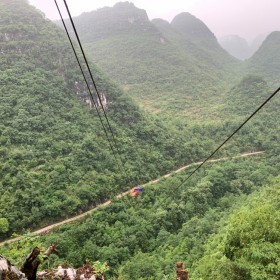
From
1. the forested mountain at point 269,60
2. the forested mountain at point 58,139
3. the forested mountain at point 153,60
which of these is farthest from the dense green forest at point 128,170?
the forested mountain at point 269,60

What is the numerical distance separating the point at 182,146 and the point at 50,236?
1944 cm

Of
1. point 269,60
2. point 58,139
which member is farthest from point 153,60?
point 58,139

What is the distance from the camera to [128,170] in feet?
92.1

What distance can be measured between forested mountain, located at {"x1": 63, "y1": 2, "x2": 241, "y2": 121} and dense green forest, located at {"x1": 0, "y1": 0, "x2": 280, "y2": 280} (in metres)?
1.02

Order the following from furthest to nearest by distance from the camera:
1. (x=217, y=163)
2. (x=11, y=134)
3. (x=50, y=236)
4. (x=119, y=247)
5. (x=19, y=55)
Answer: (x=19, y=55), (x=217, y=163), (x=11, y=134), (x=119, y=247), (x=50, y=236)

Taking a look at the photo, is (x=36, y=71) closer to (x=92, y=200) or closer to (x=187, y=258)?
(x=92, y=200)

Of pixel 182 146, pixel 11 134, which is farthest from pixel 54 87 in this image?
pixel 182 146

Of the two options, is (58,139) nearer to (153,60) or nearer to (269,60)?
(153,60)

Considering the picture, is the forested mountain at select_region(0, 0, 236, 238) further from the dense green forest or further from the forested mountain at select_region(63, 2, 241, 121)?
the forested mountain at select_region(63, 2, 241, 121)

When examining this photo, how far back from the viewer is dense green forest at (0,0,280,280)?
53.4ft

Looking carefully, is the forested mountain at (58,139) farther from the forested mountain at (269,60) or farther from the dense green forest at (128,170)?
the forested mountain at (269,60)

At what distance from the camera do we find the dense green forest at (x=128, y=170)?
16278mm

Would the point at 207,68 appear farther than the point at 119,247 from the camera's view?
Yes

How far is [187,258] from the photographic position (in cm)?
1762
